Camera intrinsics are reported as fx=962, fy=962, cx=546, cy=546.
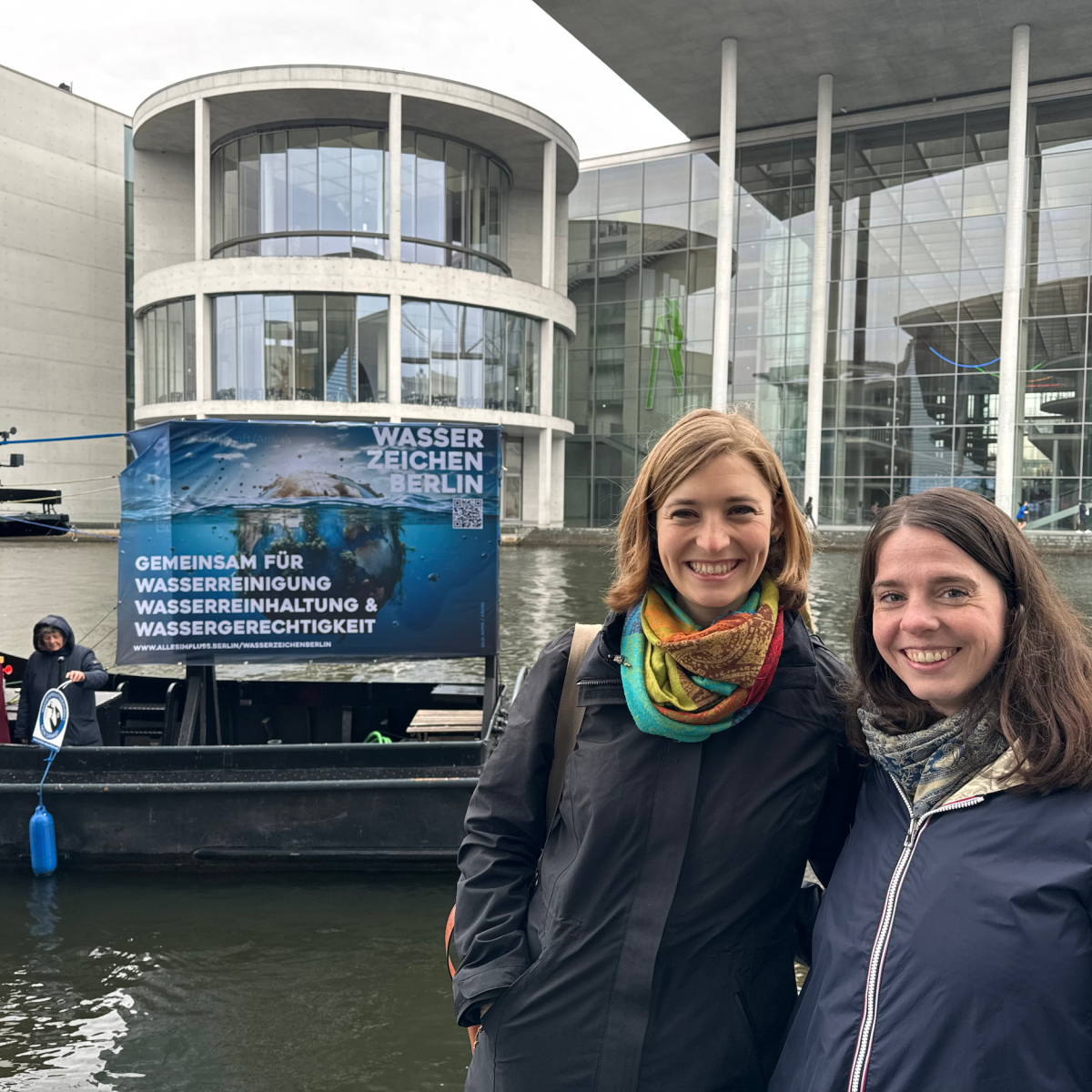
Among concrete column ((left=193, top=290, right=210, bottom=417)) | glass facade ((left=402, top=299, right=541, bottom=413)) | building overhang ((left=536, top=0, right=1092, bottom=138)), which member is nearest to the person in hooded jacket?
glass facade ((left=402, top=299, right=541, bottom=413))

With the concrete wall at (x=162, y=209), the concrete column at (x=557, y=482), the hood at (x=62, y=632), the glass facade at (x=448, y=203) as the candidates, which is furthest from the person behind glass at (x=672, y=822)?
the concrete wall at (x=162, y=209)

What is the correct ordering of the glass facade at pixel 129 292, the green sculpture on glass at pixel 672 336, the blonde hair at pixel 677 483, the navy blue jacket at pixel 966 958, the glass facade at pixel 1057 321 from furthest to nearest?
the glass facade at pixel 129 292 < the green sculpture on glass at pixel 672 336 < the glass facade at pixel 1057 321 < the blonde hair at pixel 677 483 < the navy blue jacket at pixel 966 958

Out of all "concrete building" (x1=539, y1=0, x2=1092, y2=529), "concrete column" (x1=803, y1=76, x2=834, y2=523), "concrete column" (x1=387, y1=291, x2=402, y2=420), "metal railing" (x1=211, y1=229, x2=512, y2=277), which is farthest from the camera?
"metal railing" (x1=211, y1=229, x2=512, y2=277)

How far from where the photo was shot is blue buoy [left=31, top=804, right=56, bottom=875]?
6480 mm

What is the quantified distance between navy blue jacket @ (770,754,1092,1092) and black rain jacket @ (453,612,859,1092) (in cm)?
20

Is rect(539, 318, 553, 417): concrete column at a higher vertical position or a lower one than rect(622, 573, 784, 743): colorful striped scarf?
higher

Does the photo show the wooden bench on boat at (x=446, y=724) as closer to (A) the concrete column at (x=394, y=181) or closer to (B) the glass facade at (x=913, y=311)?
(A) the concrete column at (x=394, y=181)

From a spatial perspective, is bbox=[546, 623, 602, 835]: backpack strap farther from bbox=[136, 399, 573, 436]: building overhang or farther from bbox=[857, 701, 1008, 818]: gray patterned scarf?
bbox=[136, 399, 573, 436]: building overhang

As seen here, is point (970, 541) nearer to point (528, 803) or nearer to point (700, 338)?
point (528, 803)

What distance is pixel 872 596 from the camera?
6.41 ft

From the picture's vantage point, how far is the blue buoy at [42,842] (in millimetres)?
6480

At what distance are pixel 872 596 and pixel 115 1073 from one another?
174 inches

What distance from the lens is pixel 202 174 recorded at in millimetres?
34656

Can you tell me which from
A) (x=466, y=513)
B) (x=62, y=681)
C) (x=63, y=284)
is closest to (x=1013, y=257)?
(x=466, y=513)
